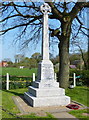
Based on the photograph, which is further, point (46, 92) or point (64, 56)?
point (64, 56)

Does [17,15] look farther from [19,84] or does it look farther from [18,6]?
[19,84]

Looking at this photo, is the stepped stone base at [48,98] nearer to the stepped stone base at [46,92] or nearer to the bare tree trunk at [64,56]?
the stepped stone base at [46,92]

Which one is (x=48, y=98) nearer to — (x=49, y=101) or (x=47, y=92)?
(x=49, y=101)

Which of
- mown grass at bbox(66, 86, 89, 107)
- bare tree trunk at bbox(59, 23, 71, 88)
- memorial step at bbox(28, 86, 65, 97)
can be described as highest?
bare tree trunk at bbox(59, 23, 71, 88)

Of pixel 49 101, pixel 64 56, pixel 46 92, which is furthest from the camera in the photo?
pixel 64 56

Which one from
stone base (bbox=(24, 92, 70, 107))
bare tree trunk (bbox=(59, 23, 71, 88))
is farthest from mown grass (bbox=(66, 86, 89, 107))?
bare tree trunk (bbox=(59, 23, 71, 88))

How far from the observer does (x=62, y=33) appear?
1210 cm

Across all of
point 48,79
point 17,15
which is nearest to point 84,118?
point 48,79

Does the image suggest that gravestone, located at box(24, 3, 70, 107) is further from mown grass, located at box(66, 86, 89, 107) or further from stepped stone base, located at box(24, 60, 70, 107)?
mown grass, located at box(66, 86, 89, 107)

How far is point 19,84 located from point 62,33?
586 centimetres

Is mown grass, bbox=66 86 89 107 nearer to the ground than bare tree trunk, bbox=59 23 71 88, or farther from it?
nearer to the ground

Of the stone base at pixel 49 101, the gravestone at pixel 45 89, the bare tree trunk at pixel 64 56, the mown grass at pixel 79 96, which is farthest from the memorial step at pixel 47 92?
the bare tree trunk at pixel 64 56

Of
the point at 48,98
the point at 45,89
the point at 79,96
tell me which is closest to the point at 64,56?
the point at 79,96

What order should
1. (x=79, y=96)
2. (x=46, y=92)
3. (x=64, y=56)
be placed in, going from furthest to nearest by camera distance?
(x=64, y=56)
(x=79, y=96)
(x=46, y=92)
